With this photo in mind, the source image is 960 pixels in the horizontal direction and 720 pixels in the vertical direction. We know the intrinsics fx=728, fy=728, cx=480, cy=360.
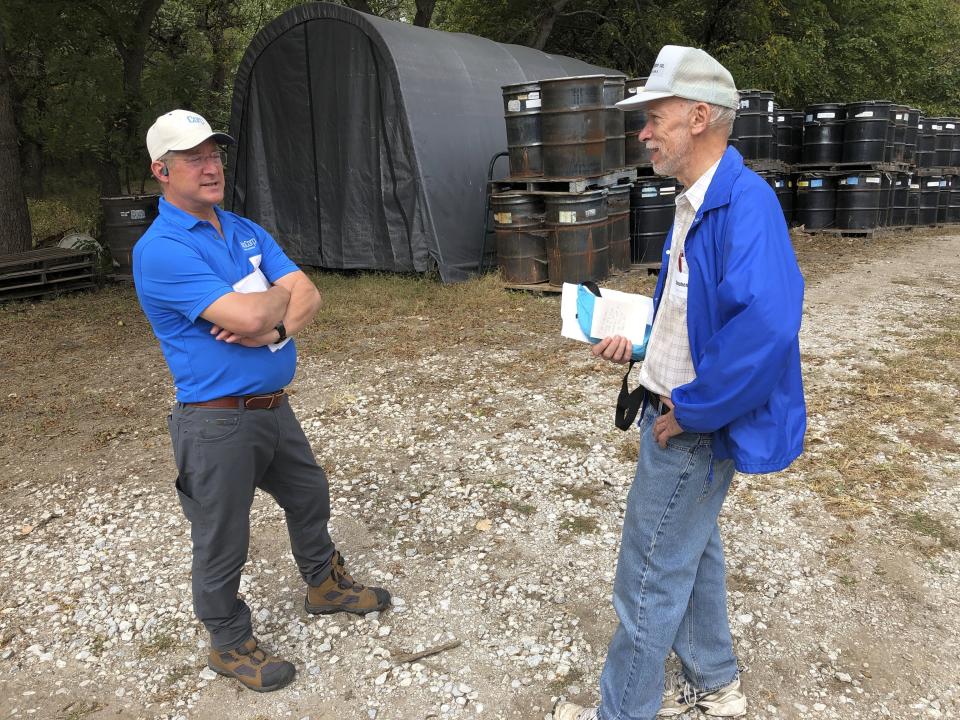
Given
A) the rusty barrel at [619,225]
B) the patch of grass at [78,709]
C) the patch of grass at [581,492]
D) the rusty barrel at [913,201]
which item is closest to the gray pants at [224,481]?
the patch of grass at [78,709]

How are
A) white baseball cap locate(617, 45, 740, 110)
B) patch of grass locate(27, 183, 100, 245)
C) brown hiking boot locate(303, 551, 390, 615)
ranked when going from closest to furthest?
white baseball cap locate(617, 45, 740, 110)
brown hiking boot locate(303, 551, 390, 615)
patch of grass locate(27, 183, 100, 245)

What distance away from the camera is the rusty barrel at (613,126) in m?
8.65

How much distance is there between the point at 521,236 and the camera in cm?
888

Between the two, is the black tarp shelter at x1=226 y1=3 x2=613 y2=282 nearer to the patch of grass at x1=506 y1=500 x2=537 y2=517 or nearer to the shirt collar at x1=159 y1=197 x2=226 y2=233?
the patch of grass at x1=506 y1=500 x2=537 y2=517

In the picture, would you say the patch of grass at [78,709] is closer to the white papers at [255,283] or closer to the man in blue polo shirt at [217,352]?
the man in blue polo shirt at [217,352]

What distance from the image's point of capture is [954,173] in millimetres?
15055

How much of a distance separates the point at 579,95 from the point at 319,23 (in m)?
3.93

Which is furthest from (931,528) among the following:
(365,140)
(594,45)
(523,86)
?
(594,45)

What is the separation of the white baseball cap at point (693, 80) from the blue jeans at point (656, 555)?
3.01 ft

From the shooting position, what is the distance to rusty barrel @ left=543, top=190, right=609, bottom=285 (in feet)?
28.1

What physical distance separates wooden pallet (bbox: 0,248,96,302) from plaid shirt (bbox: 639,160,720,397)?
31.8 feet

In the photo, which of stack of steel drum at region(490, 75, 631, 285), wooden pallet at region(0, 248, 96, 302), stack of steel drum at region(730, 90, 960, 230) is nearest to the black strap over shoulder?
stack of steel drum at region(490, 75, 631, 285)

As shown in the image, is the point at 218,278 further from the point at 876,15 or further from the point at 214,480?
the point at 876,15

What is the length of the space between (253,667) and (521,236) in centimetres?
678
